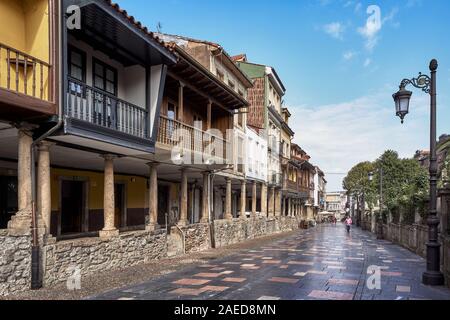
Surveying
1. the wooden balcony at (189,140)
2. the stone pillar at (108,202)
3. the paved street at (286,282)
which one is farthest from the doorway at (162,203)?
the stone pillar at (108,202)

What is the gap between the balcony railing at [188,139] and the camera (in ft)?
42.2

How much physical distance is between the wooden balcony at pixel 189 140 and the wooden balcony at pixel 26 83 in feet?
14.6

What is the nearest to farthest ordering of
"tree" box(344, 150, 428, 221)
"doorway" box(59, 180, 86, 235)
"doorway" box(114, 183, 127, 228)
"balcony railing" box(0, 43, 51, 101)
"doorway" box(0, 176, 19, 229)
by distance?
1. "balcony railing" box(0, 43, 51, 101)
2. "doorway" box(0, 176, 19, 229)
3. "doorway" box(59, 180, 86, 235)
4. "doorway" box(114, 183, 127, 228)
5. "tree" box(344, 150, 428, 221)

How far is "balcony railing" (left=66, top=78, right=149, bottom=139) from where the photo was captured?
356 inches

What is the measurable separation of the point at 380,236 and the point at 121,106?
22.2m

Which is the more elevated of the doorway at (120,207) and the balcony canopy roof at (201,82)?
the balcony canopy roof at (201,82)

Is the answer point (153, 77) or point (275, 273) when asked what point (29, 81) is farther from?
point (275, 273)

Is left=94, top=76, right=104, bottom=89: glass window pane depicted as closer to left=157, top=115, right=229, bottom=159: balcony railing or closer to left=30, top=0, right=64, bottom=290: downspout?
left=157, top=115, right=229, bottom=159: balcony railing

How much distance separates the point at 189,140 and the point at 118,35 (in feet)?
16.6

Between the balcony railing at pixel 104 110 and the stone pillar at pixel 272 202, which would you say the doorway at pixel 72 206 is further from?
the stone pillar at pixel 272 202

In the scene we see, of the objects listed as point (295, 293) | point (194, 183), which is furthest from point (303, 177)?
point (295, 293)

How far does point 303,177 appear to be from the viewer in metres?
51.5

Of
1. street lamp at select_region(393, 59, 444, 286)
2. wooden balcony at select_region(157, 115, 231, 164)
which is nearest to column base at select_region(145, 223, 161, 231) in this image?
wooden balcony at select_region(157, 115, 231, 164)

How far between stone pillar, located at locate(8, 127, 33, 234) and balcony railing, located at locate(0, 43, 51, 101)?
85 cm
